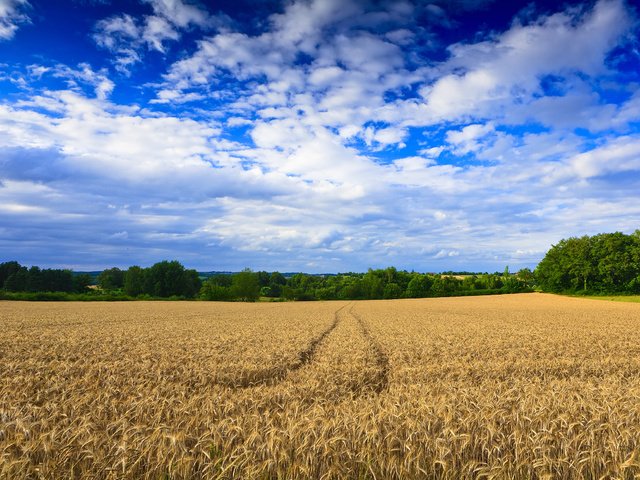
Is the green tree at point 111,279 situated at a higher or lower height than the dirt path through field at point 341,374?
higher

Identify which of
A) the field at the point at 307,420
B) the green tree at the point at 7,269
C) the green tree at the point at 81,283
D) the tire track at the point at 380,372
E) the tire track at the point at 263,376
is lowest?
the tire track at the point at 380,372

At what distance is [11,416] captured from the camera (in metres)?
6.07

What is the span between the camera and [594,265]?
86125 millimetres

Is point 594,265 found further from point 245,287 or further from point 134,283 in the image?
point 134,283

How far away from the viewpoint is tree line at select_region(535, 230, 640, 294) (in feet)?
266

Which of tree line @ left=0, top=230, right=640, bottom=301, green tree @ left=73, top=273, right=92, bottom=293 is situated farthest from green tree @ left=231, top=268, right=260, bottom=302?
green tree @ left=73, top=273, right=92, bottom=293

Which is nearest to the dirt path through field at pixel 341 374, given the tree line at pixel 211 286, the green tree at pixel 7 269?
the tree line at pixel 211 286

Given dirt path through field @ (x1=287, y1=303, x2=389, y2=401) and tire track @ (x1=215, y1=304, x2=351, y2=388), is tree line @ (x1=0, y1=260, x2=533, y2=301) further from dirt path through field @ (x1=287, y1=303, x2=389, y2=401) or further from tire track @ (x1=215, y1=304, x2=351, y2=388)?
tire track @ (x1=215, y1=304, x2=351, y2=388)

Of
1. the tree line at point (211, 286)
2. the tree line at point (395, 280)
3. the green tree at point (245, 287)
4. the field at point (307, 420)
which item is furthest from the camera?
the tree line at point (211, 286)

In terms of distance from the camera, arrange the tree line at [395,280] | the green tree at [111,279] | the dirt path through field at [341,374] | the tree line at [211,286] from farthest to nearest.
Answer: the green tree at [111,279], the tree line at [211,286], the tree line at [395,280], the dirt path through field at [341,374]

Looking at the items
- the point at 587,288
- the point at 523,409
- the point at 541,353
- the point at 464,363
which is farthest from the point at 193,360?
the point at 587,288

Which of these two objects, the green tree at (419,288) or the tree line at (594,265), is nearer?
the tree line at (594,265)

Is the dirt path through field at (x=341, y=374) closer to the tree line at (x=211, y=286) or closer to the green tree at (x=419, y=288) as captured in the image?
the tree line at (x=211, y=286)

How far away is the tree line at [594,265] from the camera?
3191 inches
